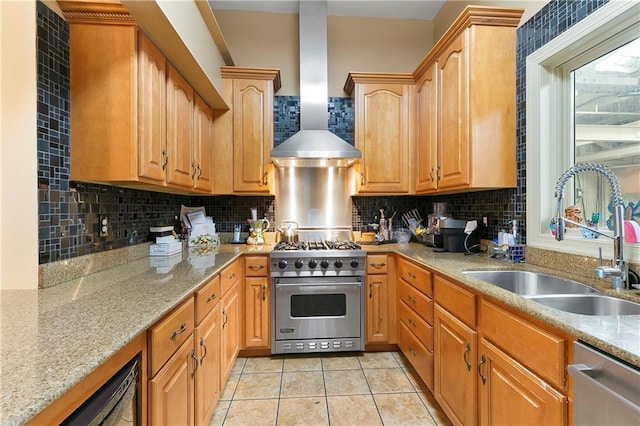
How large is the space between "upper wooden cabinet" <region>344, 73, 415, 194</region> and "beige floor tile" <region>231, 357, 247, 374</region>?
179cm

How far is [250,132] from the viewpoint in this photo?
9.00 feet

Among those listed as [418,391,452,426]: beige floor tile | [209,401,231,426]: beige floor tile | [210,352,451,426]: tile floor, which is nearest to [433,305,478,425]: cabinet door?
[418,391,452,426]: beige floor tile

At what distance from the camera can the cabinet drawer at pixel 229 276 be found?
6.31 ft

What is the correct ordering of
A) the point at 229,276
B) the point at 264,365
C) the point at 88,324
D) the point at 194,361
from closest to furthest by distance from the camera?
the point at 88,324
the point at 194,361
the point at 229,276
the point at 264,365

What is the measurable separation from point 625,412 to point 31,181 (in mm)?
2175

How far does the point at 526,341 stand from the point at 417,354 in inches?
45.4

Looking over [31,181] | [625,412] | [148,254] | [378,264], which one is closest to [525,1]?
[378,264]

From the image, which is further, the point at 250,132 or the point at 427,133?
the point at 250,132

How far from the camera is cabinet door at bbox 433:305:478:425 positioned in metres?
1.42

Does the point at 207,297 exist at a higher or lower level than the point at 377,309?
higher

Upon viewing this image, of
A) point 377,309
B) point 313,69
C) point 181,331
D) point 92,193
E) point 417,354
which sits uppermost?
point 313,69

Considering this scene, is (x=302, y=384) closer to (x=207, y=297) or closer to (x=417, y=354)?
(x=417, y=354)

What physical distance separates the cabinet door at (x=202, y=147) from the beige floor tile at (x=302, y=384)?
5.24 ft

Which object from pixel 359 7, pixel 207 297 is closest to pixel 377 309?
pixel 207 297
